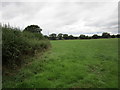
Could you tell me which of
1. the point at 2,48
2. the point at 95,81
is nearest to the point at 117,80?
the point at 95,81

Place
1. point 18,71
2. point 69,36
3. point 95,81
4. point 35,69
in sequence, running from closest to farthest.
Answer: point 95,81, point 18,71, point 35,69, point 69,36

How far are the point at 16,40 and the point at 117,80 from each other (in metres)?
4.51

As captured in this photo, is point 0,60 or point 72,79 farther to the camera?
point 0,60

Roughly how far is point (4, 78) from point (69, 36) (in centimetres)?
6985

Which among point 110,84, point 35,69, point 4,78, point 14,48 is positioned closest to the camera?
point 110,84

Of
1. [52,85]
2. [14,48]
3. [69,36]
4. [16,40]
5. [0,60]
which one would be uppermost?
[69,36]

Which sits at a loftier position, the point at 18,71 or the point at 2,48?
→ the point at 2,48

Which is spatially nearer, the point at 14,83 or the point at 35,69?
the point at 14,83

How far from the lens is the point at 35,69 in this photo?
4199 mm

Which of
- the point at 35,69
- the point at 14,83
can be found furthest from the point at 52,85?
the point at 35,69

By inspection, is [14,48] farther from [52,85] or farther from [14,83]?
[52,85]

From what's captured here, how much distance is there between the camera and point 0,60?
11.4ft

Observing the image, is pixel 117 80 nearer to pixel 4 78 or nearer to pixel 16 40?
pixel 4 78

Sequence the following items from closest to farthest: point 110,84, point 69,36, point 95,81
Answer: point 110,84, point 95,81, point 69,36
